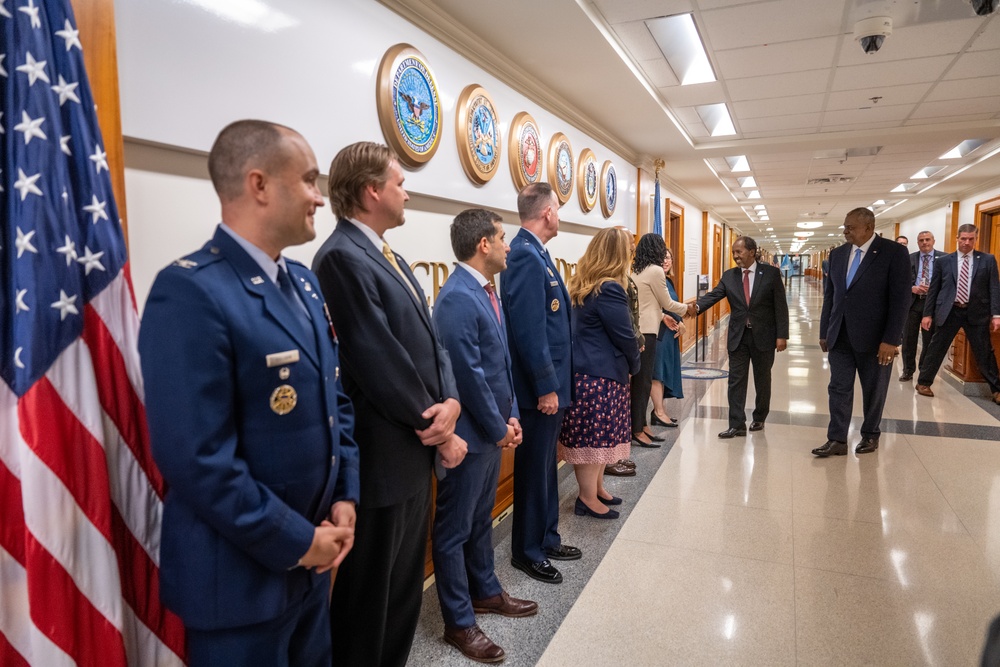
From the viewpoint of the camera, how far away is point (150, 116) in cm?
158

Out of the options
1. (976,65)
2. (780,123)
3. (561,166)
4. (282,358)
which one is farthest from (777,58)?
(282,358)

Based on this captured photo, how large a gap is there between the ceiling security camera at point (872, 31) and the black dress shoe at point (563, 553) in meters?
3.20

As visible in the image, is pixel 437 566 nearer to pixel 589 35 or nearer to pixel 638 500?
pixel 638 500

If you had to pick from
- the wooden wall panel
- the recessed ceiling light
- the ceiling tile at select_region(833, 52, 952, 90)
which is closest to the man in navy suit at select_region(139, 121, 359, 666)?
the wooden wall panel

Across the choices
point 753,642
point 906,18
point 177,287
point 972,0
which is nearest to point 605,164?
point 906,18

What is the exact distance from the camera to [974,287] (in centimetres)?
586

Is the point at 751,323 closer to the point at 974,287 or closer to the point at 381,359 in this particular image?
the point at 974,287

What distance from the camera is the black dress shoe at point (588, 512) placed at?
10.8 feet

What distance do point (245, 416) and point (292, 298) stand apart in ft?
0.90

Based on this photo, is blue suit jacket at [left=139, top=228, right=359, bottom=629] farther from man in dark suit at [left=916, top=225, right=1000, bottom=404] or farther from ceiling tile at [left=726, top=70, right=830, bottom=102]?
man in dark suit at [left=916, top=225, right=1000, bottom=404]

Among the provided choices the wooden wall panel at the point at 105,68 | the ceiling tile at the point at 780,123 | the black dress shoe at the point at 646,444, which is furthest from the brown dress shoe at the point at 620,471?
the ceiling tile at the point at 780,123

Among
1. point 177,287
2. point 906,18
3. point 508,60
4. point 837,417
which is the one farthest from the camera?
point 837,417

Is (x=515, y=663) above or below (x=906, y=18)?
below

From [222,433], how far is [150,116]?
988mm
